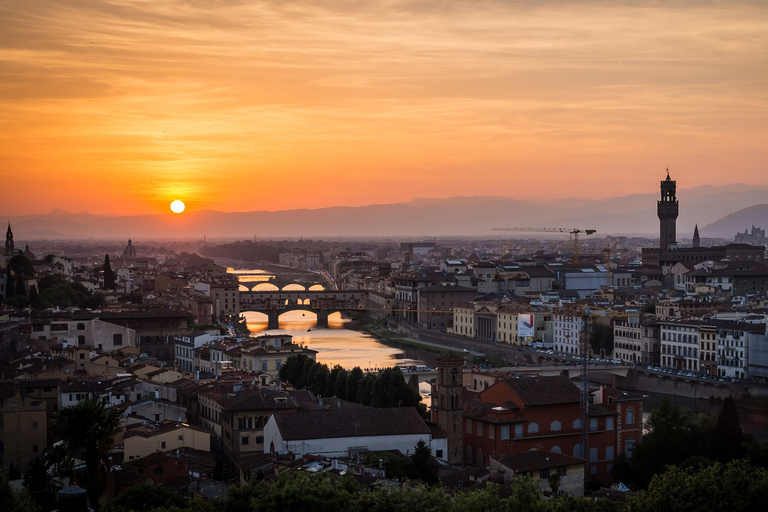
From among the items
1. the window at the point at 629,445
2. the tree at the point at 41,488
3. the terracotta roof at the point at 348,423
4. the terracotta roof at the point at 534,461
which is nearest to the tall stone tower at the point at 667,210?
the window at the point at 629,445

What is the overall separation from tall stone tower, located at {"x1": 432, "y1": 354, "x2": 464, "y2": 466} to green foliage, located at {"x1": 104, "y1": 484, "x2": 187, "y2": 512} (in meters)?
5.01

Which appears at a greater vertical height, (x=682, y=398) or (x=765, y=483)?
(x=765, y=483)

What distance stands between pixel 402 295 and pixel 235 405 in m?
34.2

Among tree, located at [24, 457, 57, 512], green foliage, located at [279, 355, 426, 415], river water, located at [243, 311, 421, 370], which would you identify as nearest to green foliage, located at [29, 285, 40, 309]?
river water, located at [243, 311, 421, 370]

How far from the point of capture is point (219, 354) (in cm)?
2345

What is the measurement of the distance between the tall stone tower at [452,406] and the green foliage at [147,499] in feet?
→ 16.4

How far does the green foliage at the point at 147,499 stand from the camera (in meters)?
10.6

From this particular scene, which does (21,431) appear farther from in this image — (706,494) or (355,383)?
(706,494)

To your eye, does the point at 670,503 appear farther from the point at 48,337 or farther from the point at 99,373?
the point at 48,337

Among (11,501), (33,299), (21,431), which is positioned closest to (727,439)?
(21,431)

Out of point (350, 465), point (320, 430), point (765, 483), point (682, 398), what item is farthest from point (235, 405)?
point (682, 398)

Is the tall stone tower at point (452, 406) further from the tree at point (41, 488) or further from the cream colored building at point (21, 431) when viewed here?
the tree at point (41, 488)

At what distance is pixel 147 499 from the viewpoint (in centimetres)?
1079

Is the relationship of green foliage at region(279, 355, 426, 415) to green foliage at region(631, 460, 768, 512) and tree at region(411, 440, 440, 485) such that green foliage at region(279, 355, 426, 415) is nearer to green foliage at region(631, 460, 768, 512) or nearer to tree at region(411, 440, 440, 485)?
tree at region(411, 440, 440, 485)
